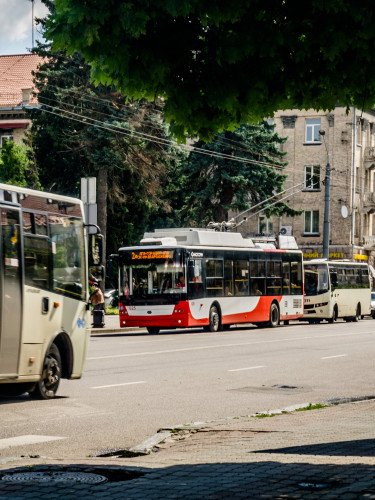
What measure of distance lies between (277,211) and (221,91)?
54.2 meters

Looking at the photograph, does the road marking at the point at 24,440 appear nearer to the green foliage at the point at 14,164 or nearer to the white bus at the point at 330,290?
the white bus at the point at 330,290

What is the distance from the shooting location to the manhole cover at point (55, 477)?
817cm

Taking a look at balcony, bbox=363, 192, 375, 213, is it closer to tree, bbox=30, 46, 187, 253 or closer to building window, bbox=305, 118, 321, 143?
building window, bbox=305, 118, 321, 143

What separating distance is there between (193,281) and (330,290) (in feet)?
45.6

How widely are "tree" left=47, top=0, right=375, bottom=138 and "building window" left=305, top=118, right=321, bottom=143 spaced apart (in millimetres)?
67668

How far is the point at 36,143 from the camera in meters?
55.0

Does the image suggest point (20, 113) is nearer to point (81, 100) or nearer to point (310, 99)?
point (81, 100)

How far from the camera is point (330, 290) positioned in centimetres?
4997

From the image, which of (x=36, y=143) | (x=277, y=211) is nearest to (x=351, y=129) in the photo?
(x=277, y=211)

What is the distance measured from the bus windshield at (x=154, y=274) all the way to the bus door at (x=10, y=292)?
857 inches

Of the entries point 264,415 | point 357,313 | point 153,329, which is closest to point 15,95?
point 357,313

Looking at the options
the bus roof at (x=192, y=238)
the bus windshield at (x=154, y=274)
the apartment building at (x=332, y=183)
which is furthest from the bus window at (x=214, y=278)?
the apartment building at (x=332, y=183)

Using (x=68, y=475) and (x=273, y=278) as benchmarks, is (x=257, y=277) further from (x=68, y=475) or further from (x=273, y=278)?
(x=68, y=475)

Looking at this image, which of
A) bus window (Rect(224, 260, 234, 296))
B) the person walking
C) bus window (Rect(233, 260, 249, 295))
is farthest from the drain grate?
bus window (Rect(233, 260, 249, 295))
